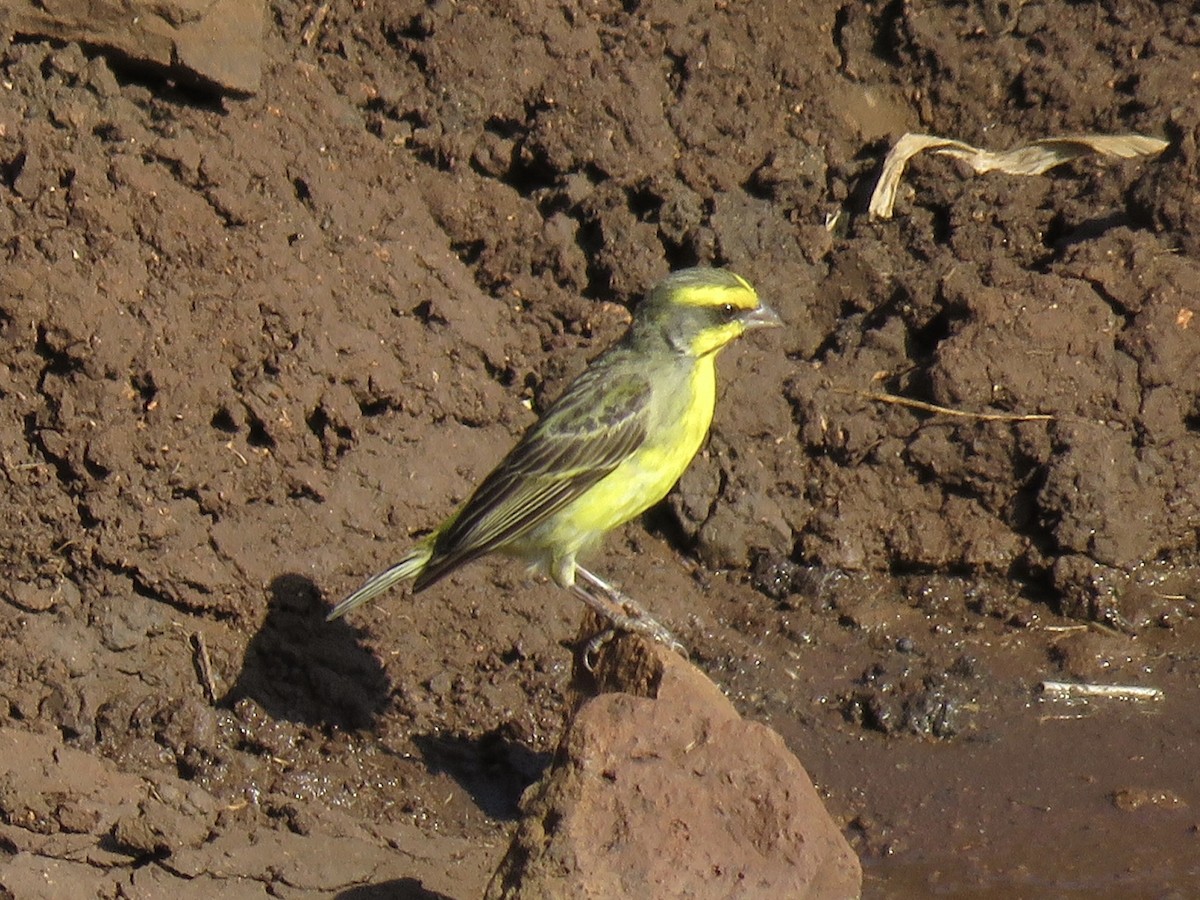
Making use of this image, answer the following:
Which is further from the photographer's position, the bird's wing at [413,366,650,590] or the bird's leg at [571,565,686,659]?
the bird's wing at [413,366,650,590]

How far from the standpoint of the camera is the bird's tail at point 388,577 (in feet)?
25.3

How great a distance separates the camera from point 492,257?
9.47 metres

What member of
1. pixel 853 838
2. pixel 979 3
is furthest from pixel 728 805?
pixel 979 3

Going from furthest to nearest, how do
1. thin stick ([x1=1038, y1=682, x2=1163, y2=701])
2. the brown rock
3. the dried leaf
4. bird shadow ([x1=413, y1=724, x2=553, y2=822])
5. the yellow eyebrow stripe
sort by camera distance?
the dried leaf → thin stick ([x1=1038, y1=682, x2=1163, y2=701]) → the yellow eyebrow stripe → bird shadow ([x1=413, y1=724, x2=553, y2=822]) → the brown rock

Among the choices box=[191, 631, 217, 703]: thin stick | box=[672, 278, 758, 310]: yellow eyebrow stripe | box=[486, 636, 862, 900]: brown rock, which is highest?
box=[672, 278, 758, 310]: yellow eyebrow stripe

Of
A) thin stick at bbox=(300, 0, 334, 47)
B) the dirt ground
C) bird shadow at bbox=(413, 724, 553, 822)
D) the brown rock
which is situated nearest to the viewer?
the brown rock

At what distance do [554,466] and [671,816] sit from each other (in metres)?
2.41

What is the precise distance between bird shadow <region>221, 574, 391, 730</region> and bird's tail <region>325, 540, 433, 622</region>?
0.73 ft

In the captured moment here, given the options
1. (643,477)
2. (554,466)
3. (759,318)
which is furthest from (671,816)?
(759,318)

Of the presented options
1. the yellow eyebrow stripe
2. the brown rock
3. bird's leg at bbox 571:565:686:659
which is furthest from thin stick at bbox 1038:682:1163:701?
the brown rock

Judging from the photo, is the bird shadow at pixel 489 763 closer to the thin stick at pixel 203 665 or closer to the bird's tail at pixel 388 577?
the bird's tail at pixel 388 577

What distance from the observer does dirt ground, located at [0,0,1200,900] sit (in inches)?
299

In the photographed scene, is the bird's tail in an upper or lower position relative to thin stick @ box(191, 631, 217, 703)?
upper

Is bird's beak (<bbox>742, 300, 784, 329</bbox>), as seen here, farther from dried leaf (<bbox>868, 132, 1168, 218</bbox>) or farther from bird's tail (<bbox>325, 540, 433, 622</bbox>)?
dried leaf (<bbox>868, 132, 1168, 218</bbox>)
